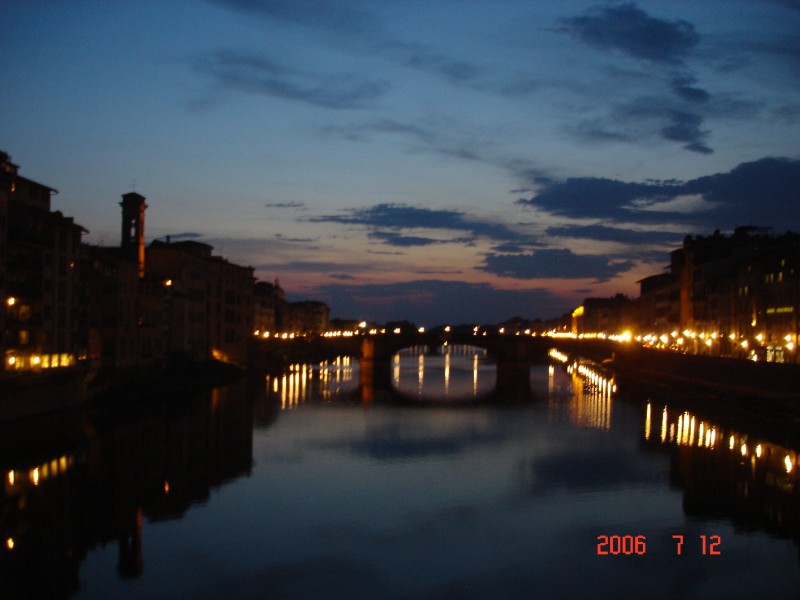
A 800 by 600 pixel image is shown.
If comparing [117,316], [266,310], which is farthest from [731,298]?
[266,310]

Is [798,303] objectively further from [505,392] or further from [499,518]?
[499,518]

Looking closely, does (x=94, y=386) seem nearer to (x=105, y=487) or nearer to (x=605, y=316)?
(x=105, y=487)

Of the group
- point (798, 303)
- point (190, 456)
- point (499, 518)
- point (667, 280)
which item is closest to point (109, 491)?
point (190, 456)

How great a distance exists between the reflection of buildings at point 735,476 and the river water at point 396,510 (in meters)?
0.10

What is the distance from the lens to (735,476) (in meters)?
24.9

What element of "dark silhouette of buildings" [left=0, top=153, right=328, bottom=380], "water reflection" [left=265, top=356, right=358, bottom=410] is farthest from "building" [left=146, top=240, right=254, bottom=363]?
"water reflection" [left=265, top=356, right=358, bottom=410]

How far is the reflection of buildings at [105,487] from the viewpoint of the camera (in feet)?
55.6

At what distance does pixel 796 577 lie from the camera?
16328 mm

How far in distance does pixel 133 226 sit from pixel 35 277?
20653mm

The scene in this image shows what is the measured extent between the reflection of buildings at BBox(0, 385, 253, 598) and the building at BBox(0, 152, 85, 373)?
12.1 feet

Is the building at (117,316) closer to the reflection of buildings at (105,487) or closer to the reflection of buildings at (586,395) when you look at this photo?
the reflection of buildings at (105,487)

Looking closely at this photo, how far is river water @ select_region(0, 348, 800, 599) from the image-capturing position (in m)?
16.1

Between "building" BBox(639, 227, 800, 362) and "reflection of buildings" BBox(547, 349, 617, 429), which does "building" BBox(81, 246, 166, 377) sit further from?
"building" BBox(639, 227, 800, 362)

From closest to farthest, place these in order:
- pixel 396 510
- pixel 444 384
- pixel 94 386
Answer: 1. pixel 396 510
2. pixel 94 386
3. pixel 444 384
